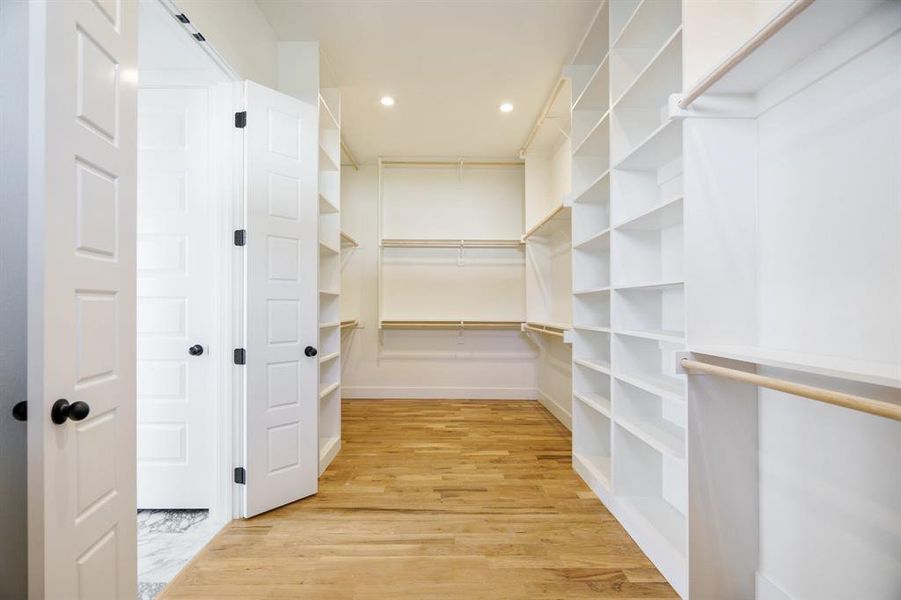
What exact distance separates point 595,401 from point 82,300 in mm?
2473

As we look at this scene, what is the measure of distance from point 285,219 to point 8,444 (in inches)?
60.3

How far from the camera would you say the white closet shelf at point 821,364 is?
0.86 metres

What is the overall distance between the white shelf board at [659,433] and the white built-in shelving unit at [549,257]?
1.66m

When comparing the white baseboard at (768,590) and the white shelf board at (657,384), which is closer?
the white baseboard at (768,590)

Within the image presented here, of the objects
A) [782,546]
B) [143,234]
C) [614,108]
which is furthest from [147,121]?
[782,546]

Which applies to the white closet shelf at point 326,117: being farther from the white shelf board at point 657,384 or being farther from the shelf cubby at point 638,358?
the white shelf board at point 657,384

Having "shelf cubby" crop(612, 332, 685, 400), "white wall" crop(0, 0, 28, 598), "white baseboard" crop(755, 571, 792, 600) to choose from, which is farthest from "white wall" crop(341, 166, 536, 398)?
"white wall" crop(0, 0, 28, 598)

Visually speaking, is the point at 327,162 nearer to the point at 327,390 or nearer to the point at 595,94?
the point at 327,390

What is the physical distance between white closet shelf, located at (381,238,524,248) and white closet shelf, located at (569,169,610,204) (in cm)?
178

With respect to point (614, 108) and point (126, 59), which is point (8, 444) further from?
point (614, 108)

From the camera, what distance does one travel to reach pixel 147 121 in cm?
218

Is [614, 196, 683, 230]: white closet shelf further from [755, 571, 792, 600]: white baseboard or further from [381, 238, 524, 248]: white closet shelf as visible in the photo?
[381, 238, 524, 248]: white closet shelf

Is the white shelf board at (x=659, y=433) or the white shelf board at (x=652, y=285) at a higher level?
the white shelf board at (x=652, y=285)

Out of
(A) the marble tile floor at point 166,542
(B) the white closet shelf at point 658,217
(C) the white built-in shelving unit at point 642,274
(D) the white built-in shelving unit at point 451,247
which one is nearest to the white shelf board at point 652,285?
(C) the white built-in shelving unit at point 642,274
